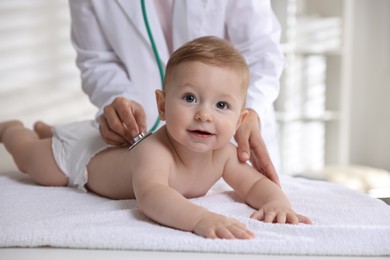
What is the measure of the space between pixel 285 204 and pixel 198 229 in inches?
8.4

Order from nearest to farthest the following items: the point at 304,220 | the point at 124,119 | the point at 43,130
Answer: the point at 304,220 → the point at 124,119 → the point at 43,130

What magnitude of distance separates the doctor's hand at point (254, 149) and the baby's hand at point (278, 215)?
0.61 ft

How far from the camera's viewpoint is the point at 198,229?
2.74 ft

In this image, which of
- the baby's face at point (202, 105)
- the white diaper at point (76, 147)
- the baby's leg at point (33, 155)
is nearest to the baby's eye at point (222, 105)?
the baby's face at point (202, 105)

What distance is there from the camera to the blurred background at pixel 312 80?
2619 mm

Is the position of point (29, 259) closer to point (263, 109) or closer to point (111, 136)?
point (111, 136)

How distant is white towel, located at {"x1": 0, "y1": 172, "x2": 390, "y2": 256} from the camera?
2.57 ft

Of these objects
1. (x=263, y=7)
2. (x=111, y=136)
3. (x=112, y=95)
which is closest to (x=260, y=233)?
(x=111, y=136)

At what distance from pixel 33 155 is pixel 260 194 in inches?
25.3

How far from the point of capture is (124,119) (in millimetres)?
1168

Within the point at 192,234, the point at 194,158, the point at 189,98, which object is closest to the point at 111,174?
the point at 194,158

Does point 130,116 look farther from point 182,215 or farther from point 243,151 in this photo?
point 182,215

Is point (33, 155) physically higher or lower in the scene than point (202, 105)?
lower

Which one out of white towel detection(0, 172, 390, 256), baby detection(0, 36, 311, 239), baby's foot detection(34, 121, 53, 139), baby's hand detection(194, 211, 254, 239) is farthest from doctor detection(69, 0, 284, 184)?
baby's hand detection(194, 211, 254, 239)
